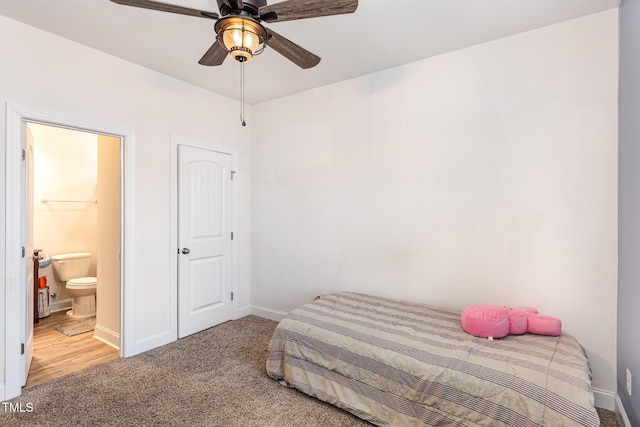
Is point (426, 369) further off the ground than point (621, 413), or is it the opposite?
point (426, 369)

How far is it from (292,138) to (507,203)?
2321mm

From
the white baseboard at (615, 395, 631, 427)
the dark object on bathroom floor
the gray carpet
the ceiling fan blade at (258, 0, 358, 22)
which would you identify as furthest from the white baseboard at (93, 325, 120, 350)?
the white baseboard at (615, 395, 631, 427)

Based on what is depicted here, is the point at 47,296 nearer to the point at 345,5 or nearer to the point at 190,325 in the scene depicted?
the point at 190,325

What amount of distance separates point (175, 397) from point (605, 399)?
2.98 m

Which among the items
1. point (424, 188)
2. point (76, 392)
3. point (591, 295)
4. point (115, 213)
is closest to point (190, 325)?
point (76, 392)

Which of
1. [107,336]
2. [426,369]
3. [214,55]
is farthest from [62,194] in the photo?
[426,369]

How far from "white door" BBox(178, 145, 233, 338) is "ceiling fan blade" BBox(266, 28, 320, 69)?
1.85 m

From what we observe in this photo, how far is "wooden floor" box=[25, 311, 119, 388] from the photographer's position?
2650mm

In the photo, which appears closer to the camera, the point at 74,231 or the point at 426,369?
the point at 426,369

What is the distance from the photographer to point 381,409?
1983 mm

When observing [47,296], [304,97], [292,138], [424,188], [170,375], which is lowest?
[170,375]

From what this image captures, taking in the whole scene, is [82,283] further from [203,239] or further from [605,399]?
[605,399]

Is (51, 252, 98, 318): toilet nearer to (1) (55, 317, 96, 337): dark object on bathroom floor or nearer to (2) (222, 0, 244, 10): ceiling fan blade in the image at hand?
(1) (55, 317, 96, 337): dark object on bathroom floor

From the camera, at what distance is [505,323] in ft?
6.76
